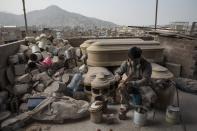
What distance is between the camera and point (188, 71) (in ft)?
20.3

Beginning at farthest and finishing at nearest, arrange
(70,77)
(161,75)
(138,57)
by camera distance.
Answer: (70,77) < (161,75) < (138,57)

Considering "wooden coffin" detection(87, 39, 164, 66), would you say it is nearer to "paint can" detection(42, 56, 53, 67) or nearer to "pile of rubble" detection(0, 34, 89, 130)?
"pile of rubble" detection(0, 34, 89, 130)

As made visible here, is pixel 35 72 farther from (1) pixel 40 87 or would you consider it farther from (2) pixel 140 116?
(2) pixel 140 116

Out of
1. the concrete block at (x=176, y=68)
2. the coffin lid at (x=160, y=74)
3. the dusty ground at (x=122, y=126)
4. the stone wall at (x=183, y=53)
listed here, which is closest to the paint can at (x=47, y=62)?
the dusty ground at (x=122, y=126)

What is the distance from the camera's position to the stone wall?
5992mm

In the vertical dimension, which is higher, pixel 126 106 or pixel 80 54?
pixel 80 54

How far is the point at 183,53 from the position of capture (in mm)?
6234

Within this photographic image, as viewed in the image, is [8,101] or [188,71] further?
[188,71]

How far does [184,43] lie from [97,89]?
356 centimetres

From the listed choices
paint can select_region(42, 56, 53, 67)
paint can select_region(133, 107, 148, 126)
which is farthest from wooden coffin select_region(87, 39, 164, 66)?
paint can select_region(133, 107, 148, 126)

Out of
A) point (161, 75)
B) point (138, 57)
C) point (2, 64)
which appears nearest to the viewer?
point (138, 57)

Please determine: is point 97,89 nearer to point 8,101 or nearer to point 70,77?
point 70,77

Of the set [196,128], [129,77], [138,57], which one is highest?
[138,57]

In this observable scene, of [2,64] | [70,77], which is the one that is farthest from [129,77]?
[2,64]
